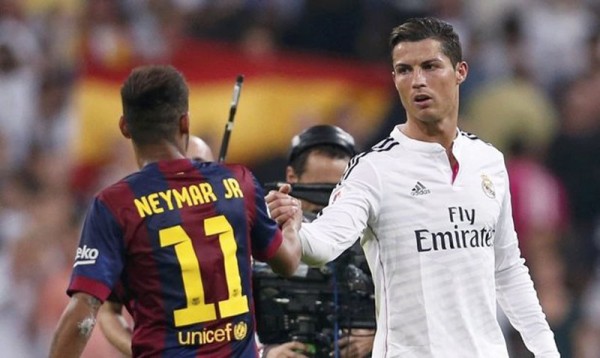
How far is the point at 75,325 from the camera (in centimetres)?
485

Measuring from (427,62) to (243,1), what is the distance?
26.9 feet

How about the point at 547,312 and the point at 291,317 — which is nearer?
the point at 291,317

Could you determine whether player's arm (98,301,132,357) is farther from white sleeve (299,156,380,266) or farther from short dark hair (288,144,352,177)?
white sleeve (299,156,380,266)

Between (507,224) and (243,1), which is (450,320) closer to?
(507,224)

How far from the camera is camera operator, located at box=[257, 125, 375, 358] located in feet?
21.3

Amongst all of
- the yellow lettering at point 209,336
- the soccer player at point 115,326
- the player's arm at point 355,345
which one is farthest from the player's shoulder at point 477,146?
the yellow lettering at point 209,336

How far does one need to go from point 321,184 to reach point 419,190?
3.30 ft

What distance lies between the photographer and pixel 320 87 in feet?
43.5

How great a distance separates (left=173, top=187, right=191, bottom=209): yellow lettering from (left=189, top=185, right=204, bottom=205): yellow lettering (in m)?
0.02

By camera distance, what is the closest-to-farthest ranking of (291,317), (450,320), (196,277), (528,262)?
1. (196,277)
2. (450,320)
3. (291,317)
4. (528,262)

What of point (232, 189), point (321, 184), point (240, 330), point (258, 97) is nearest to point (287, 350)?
point (321, 184)

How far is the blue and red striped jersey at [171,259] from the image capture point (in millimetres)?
4914

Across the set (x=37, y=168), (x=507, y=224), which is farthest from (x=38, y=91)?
(x=507, y=224)

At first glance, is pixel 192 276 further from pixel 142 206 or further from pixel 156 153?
pixel 156 153
